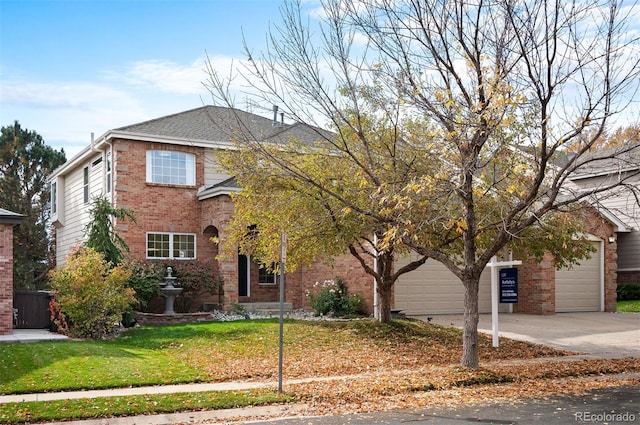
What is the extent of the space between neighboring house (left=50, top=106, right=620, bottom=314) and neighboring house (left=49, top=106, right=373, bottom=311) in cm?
3

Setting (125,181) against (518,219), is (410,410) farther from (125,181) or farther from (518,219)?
(125,181)

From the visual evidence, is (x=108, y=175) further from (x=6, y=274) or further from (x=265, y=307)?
(x=6, y=274)

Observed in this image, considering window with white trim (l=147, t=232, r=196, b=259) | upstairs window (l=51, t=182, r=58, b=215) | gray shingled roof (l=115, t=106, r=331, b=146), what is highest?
gray shingled roof (l=115, t=106, r=331, b=146)

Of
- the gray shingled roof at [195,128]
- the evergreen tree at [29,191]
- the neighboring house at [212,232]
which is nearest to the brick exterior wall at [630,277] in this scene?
Answer: the neighboring house at [212,232]

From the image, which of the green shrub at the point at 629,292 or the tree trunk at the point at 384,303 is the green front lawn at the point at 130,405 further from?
the green shrub at the point at 629,292

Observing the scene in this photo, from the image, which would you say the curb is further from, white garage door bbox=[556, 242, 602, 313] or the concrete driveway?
white garage door bbox=[556, 242, 602, 313]

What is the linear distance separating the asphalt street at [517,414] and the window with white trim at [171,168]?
15.3 metres

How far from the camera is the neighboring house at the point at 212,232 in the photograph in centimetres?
2191

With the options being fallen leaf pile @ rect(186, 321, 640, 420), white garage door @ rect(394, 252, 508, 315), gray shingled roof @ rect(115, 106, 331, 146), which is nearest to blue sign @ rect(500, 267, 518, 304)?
fallen leaf pile @ rect(186, 321, 640, 420)

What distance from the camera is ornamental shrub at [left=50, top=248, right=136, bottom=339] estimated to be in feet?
53.6

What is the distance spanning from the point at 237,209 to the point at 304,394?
7.00 meters

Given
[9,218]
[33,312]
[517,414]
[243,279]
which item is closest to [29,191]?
[243,279]

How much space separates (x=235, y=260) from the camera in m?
22.0

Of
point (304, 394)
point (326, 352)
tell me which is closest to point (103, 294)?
point (326, 352)
